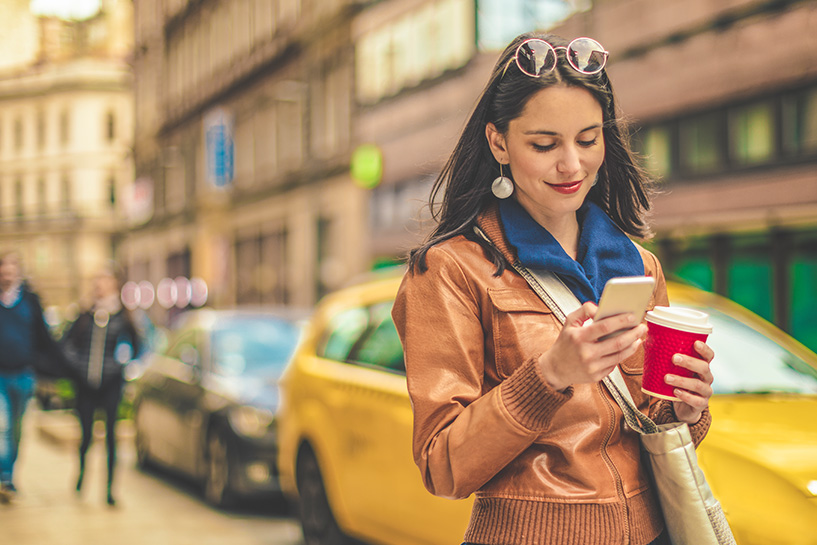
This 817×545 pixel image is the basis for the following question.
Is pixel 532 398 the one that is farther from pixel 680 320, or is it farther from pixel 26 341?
pixel 26 341

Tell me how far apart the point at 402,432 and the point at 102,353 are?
432cm

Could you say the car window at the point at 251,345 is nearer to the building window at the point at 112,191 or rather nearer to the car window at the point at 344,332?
the car window at the point at 344,332

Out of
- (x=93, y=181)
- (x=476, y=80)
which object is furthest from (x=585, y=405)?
(x=93, y=181)

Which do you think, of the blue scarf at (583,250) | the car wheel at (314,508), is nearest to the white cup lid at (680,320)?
the blue scarf at (583,250)

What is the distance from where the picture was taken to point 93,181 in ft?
231

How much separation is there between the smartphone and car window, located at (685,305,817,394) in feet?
9.65

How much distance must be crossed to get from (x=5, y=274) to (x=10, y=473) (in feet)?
5.65

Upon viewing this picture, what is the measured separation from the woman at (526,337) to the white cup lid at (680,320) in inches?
1.5

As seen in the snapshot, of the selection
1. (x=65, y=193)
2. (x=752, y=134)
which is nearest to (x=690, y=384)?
(x=752, y=134)

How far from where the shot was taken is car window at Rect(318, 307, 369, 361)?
6.11 m

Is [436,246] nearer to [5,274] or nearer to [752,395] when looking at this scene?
[752,395]

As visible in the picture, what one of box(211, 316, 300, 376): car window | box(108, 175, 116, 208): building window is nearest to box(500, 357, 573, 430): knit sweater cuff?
box(211, 316, 300, 376): car window

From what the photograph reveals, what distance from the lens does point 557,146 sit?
191 cm

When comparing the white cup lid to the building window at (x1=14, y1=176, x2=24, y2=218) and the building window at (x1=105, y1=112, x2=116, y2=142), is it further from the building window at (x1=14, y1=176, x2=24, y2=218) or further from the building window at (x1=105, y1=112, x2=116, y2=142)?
the building window at (x1=14, y1=176, x2=24, y2=218)
